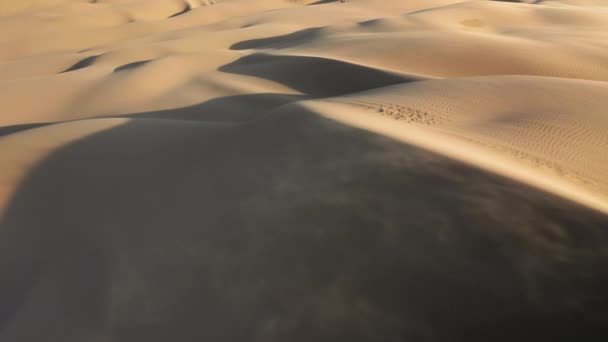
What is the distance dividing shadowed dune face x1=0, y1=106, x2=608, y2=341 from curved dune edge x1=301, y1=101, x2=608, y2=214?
9cm

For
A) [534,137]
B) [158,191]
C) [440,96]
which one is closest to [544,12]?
[440,96]

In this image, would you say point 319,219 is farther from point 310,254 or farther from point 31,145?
point 31,145

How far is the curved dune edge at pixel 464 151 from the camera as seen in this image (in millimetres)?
Answer: 1797

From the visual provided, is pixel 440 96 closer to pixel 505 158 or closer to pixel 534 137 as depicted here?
pixel 534 137

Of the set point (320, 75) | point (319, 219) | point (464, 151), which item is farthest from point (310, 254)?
point (320, 75)

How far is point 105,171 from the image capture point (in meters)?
2.49

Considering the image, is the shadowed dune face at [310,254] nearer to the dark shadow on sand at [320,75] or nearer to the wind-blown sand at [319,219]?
the wind-blown sand at [319,219]

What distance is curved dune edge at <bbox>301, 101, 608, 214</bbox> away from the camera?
1.80 meters

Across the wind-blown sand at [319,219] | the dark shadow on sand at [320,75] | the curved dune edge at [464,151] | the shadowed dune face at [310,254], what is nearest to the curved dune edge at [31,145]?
the wind-blown sand at [319,219]

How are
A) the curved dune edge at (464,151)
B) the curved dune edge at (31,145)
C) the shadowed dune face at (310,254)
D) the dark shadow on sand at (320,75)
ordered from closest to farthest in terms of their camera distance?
1. the shadowed dune face at (310,254)
2. the curved dune edge at (464,151)
3. the curved dune edge at (31,145)
4. the dark shadow on sand at (320,75)

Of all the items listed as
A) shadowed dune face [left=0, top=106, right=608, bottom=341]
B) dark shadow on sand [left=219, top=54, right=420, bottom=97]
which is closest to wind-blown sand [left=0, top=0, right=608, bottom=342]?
shadowed dune face [left=0, top=106, right=608, bottom=341]

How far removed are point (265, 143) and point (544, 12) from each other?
27.5ft

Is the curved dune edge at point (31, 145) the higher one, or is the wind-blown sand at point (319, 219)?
the curved dune edge at point (31, 145)

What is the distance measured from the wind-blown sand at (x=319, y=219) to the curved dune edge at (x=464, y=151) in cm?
2
